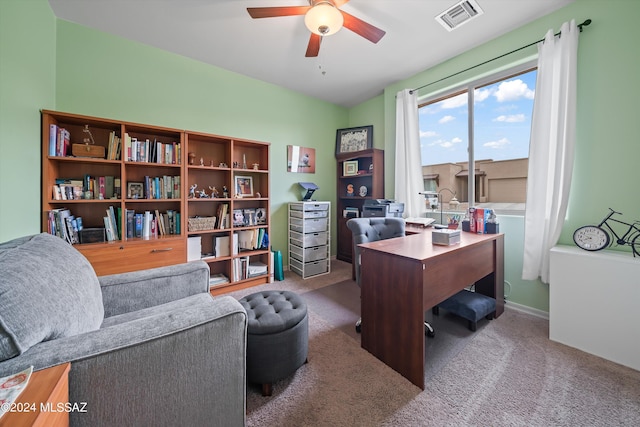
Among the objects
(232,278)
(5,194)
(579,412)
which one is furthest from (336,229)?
(5,194)

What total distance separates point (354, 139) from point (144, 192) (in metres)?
2.99

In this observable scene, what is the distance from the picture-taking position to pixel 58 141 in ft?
6.31

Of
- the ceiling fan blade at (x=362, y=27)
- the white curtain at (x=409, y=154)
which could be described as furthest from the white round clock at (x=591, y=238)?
the ceiling fan blade at (x=362, y=27)

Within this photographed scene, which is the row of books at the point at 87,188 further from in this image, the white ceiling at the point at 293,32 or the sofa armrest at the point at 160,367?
the sofa armrest at the point at 160,367

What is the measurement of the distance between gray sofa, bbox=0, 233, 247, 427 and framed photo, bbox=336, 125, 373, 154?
3.34m

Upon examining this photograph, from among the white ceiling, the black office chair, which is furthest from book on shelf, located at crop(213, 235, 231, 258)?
the white ceiling

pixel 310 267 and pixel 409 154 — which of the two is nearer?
pixel 409 154

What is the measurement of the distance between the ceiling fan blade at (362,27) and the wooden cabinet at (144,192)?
1.55m

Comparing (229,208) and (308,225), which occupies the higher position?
(229,208)

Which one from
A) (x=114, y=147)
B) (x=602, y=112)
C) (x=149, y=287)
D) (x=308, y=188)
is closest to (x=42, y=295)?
(x=149, y=287)

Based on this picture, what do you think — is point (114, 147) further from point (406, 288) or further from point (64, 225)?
point (406, 288)

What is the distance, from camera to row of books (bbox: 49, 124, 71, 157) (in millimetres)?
1862

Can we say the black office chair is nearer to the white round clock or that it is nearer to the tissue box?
the tissue box

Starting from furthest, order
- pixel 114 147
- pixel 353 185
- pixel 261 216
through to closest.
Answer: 1. pixel 353 185
2. pixel 261 216
3. pixel 114 147
